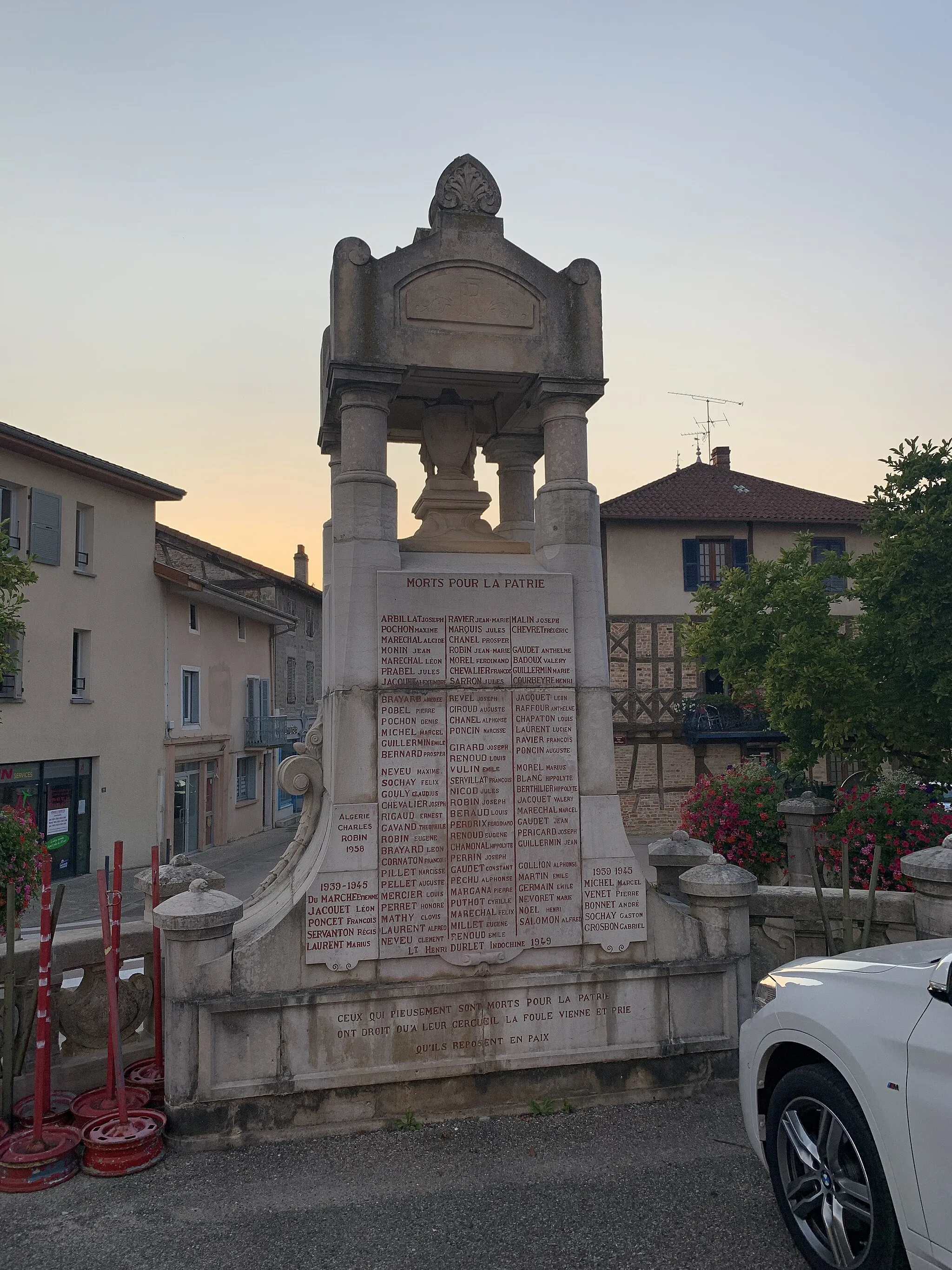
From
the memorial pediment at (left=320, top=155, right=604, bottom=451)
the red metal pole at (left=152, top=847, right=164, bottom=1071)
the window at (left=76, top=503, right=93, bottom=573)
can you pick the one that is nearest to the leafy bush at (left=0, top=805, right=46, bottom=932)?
the red metal pole at (left=152, top=847, right=164, bottom=1071)

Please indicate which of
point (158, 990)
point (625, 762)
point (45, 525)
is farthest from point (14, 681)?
point (158, 990)

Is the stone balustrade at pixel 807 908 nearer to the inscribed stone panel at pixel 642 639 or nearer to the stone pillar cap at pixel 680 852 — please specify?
the stone pillar cap at pixel 680 852

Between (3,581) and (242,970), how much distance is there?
6.30 metres

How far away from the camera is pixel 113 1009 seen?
195 inches

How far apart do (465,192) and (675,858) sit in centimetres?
503

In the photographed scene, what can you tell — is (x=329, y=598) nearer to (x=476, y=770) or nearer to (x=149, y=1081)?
(x=476, y=770)

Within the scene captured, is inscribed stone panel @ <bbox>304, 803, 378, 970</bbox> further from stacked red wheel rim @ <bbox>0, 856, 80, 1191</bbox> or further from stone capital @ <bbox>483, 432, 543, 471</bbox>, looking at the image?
stone capital @ <bbox>483, 432, 543, 471</bbox>

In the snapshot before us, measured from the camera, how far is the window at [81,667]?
73.0 feet

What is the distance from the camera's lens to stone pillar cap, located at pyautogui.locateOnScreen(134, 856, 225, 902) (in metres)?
6.30

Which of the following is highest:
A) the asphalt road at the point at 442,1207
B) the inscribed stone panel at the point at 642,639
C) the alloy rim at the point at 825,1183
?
the inscribed stone panel at the point at 642,639

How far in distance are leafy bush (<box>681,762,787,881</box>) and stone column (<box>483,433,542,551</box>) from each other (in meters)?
4.62

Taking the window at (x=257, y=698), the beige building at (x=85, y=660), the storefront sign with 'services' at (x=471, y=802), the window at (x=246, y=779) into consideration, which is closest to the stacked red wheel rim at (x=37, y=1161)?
the storefront sign with 'services' at (x=471, y=802)

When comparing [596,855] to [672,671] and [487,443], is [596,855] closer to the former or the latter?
[487,443]

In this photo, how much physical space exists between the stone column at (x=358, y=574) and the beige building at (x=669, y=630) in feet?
63.8
